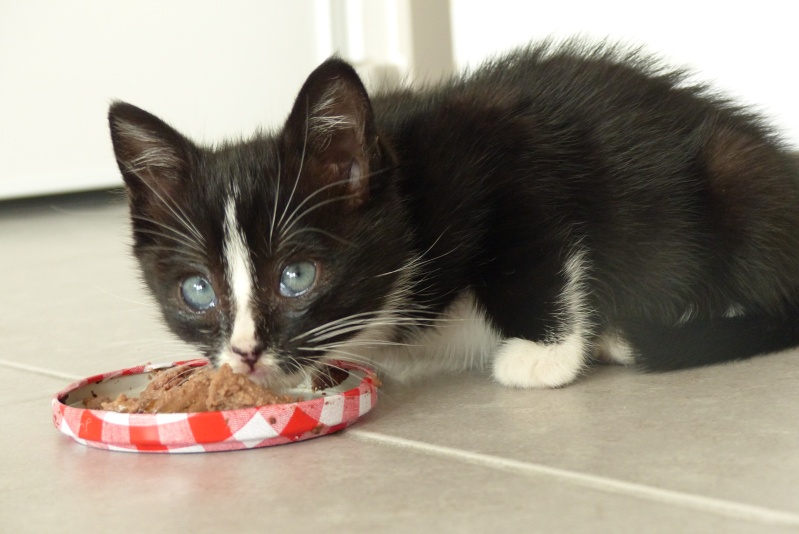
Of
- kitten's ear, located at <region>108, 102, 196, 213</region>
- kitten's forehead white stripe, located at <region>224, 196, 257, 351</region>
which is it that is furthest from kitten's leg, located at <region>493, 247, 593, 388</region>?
kitten's ear, located at <region>108, 102, 196, 213</region>

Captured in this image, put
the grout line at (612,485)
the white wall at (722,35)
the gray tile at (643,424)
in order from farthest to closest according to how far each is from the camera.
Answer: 1. the white wall at (722,35)
2. the gray tile at (643,424)
3. the grout line at (612,485)

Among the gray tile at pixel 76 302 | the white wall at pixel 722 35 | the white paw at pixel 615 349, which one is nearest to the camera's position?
the white paw at pixel 615 349

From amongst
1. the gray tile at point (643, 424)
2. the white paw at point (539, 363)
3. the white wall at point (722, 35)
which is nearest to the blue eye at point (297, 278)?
the gray tile at point (643, 424)

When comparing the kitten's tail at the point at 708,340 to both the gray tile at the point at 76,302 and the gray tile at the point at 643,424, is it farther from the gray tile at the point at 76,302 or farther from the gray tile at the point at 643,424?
the gray tile at the point at 76,302

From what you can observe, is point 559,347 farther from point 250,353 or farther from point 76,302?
point 76,302

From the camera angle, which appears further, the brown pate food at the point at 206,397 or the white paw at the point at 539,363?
the white paw at the point at 539,363

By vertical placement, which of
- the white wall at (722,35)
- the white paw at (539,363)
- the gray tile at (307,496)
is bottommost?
the gray tile at (307,496)

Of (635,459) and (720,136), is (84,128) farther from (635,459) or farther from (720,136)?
(635,459)
